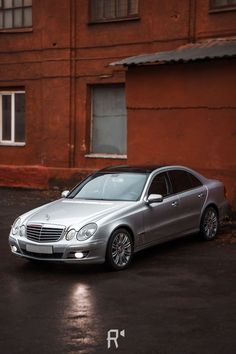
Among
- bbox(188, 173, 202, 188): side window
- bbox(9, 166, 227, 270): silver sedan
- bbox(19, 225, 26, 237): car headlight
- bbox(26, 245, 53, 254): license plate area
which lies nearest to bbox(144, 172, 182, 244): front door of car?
bbox(9, 166, 227, 270): silver sedan

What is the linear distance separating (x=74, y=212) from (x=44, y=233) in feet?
1.86

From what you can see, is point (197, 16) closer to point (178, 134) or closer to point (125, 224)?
point (178, 134)

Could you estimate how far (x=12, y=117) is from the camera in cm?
2006

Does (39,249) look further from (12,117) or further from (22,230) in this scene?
(12,117)

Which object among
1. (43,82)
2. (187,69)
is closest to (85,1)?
(43,82)

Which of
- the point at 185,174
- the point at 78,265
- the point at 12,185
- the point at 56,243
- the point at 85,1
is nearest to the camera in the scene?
the point at 56,243

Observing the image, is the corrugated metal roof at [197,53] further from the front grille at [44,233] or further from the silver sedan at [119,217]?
the front grille at [44,233]

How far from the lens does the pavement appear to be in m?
5.62

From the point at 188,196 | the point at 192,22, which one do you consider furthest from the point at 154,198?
the point at 192,22

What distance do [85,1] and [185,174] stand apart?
914cm

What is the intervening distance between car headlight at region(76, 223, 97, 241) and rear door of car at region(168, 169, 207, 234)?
2.00 meters

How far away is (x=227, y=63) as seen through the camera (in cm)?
1277

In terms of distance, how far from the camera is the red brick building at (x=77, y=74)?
1591cm

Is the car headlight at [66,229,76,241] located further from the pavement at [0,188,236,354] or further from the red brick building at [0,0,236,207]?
the red brick building at [0,0,236,207]
